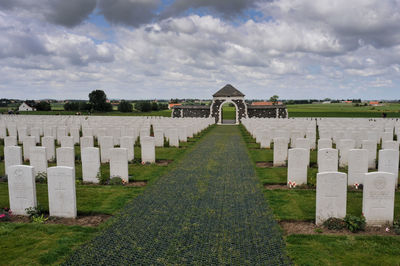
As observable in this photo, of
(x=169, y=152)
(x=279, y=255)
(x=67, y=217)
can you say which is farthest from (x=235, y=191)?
(x=169, y=152)

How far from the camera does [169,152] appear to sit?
1577cm

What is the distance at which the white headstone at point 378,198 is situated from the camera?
5.98m

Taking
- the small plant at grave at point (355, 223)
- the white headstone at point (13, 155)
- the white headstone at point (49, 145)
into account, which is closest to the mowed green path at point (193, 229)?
the small plant at grave at point (355, 223)

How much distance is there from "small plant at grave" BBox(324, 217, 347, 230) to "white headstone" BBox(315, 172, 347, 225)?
0.08m

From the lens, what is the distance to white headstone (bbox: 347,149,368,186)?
27.8 ft

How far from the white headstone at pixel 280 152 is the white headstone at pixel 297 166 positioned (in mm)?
2923

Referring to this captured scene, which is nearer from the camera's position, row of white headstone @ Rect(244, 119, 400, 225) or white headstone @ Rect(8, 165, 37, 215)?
row of white headstone @ Rect(244, 119, 400, 225)

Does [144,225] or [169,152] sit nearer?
[144,225]

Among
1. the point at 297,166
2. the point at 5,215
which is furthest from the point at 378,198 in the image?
the point at 5,215

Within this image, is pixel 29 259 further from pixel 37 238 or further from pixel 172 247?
pixel 172 247

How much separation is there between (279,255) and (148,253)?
2269mm

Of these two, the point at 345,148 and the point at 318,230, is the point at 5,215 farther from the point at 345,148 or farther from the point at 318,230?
the point at 345,148

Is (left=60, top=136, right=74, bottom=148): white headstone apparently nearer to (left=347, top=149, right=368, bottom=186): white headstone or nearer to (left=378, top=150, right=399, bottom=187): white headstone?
(left=347, top=149, right=368, bottom=186): white headstone

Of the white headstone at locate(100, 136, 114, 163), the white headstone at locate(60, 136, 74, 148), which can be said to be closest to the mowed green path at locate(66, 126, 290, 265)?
the white headstone at locate(100, 136, 114, 163)
